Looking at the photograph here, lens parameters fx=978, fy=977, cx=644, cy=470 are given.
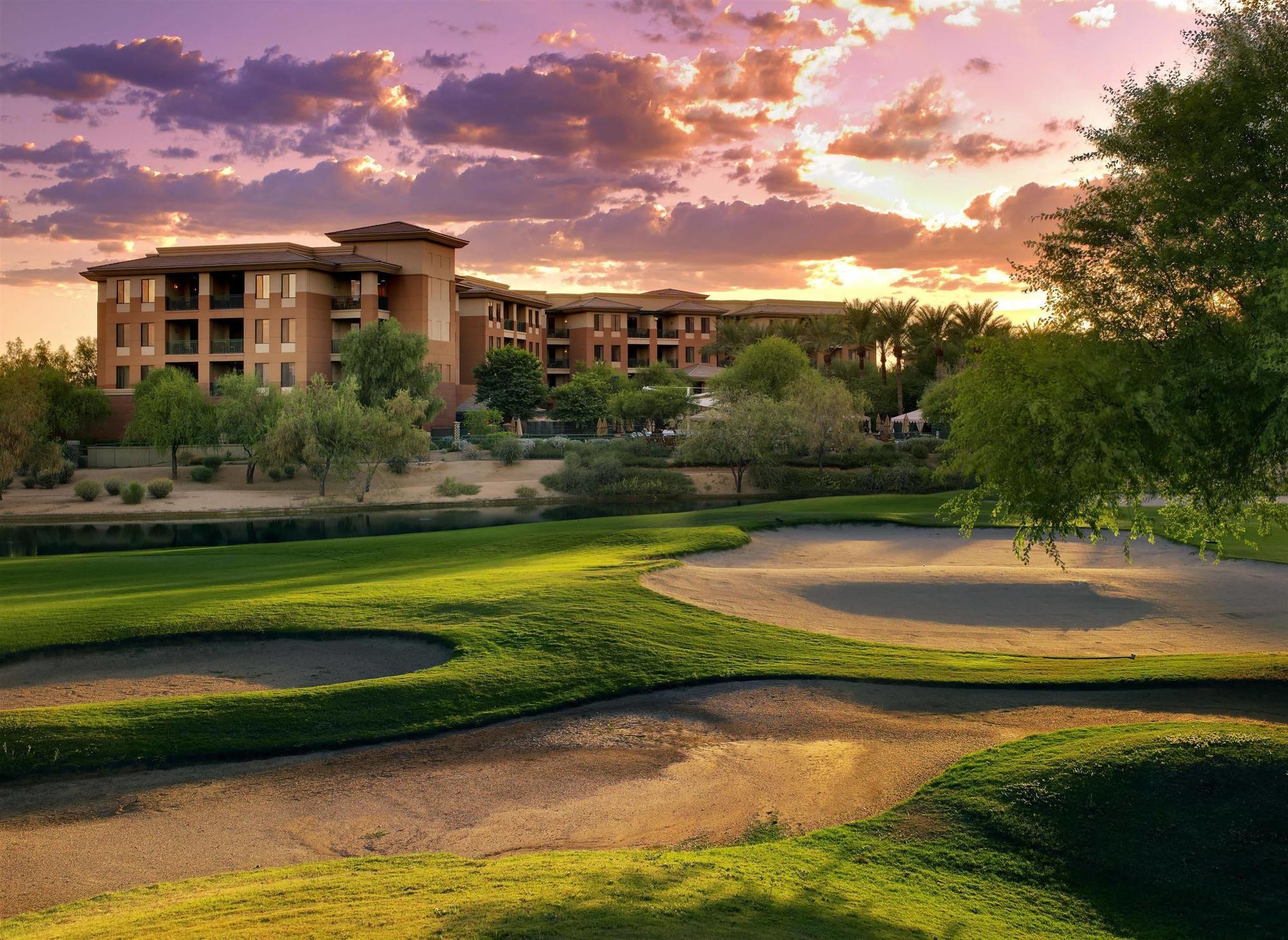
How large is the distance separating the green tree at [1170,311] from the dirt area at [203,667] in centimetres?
908

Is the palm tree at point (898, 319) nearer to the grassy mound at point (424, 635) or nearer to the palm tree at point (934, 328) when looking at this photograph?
the palm tree at point (934, 328)

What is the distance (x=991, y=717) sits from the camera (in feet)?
40.7

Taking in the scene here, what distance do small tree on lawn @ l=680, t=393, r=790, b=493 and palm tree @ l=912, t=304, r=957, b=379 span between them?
28187 mm

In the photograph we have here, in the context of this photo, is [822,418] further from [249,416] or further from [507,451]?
[249,416]

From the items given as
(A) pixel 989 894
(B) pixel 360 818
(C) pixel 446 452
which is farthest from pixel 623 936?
(C) pixel 446 452

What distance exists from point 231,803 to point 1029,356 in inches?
427

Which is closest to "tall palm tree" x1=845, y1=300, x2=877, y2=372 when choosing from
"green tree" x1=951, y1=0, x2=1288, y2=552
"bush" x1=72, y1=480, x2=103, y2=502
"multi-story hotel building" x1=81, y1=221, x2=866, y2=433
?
"multi-story hotel building" x1=81, y1=221, x2=866, y2=433

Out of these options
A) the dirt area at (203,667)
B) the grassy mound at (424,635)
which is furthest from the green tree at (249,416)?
the dirt area at (203,667)

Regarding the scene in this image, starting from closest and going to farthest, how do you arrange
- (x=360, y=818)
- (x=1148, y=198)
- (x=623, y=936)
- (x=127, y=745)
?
1. (x=623, y=936)
2. (x=360, y=818)
3. (x=127, y=745)
4. (x=1148, y=198)

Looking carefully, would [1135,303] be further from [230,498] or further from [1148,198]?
[230,498]

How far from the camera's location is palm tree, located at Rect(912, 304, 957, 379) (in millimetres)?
84625

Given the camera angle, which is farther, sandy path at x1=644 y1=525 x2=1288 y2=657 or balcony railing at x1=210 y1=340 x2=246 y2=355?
balcony railing at x1=210 y1=340 x2=246 y2=355

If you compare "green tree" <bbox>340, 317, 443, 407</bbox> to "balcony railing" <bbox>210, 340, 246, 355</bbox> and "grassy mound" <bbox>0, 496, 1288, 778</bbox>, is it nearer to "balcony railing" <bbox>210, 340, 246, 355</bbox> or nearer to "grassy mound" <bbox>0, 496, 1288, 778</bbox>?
"balcony railing" <bbox>210, 340, 246, 355</bbox>

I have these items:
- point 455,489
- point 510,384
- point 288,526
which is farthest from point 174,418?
point 510,384
